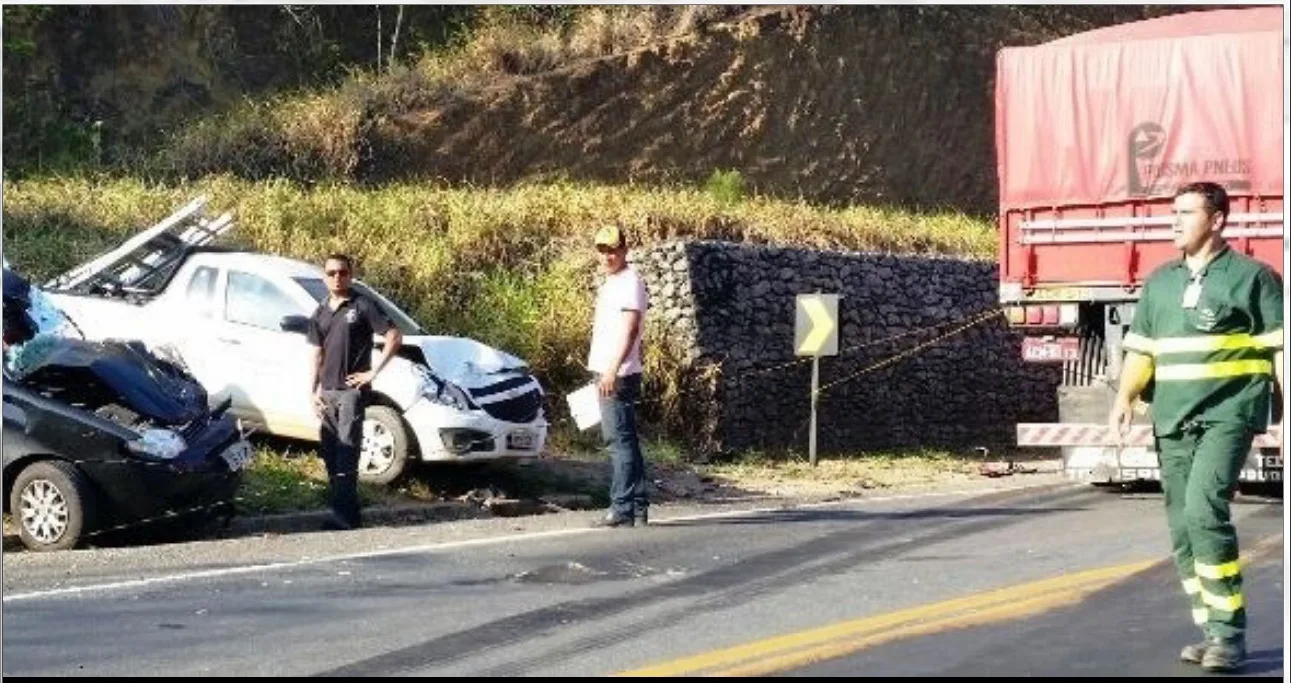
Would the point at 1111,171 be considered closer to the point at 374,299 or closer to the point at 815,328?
the point at 815,328

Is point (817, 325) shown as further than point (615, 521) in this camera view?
Yes

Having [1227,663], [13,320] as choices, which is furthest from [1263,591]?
[13,320]

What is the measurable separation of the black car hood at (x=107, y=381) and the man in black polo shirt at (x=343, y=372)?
835mm

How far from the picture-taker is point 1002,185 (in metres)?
16.2

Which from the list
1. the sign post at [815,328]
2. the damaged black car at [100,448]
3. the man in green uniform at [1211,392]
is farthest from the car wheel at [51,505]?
the sign post at [815,328]

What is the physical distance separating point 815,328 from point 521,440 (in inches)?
197

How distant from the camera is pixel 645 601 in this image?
9555mm

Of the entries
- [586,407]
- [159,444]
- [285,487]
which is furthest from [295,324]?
[586,407]

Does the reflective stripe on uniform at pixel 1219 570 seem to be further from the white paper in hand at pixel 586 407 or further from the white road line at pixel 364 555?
the white paper in hand at pixel 586 407

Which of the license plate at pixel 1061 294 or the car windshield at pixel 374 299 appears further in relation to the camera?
the car windshield at pixel 374 299

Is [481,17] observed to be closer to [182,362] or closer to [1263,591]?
[182,362]

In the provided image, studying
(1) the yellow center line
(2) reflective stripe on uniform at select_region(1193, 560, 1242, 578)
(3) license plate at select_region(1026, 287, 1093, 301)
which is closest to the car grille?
(3) license plate at select_region(1026, 287, 1093, 301)

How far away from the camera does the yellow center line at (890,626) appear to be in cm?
779

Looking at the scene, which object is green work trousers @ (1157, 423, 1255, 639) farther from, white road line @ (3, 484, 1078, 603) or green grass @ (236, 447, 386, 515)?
green grass @ (236, 447, 386, 515)
